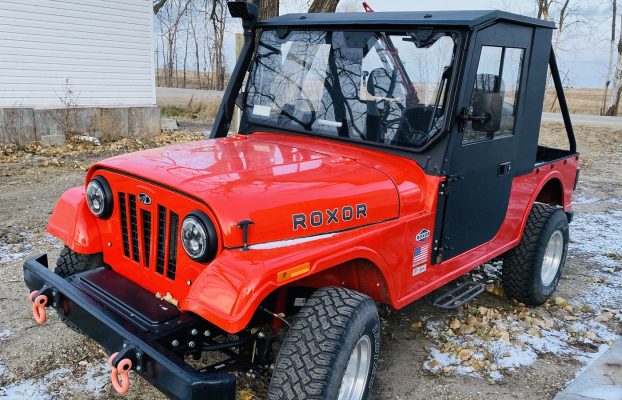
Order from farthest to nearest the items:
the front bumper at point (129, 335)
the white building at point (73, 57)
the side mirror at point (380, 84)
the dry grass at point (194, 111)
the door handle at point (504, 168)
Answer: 1. the dry grass at point (194, 111)
2. the white building at point (73, 57)
3. the door handle at point (504, 168)
4. the side mirror at point (380, 84)
5. the front bumper at point (129, 335)

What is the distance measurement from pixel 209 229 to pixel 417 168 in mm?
1452

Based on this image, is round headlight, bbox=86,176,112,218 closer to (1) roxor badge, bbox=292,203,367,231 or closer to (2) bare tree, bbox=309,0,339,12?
(1) roxor badge, bbox=292,203,367,231

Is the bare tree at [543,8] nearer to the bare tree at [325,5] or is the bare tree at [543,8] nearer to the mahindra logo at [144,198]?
the bare tree at [325,5]

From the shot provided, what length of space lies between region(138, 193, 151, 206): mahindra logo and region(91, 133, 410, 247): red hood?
110 mm

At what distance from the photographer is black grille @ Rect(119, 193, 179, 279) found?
8.96ft

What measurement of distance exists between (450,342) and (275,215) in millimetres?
1995

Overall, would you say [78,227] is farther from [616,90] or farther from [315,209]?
[616,90]

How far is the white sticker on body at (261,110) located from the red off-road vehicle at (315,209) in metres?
0.01

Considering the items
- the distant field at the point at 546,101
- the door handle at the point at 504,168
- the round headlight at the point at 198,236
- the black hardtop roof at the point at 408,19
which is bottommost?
the distant field at the point at 546,101

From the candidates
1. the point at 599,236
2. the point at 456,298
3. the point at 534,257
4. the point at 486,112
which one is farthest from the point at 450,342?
the point at 599,236

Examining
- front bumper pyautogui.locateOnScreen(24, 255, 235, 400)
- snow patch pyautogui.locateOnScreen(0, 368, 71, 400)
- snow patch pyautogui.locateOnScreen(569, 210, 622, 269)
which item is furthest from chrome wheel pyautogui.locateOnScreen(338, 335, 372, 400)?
snow patch pyautogui.locateOnScreen(569, 210, 622, 269)

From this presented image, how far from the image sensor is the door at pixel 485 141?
3.32m

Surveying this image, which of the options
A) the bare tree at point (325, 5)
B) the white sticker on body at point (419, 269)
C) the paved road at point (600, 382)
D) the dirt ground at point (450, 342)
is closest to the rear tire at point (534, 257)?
the dirt ground at point (450, 342)

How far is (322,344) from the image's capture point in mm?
2445
